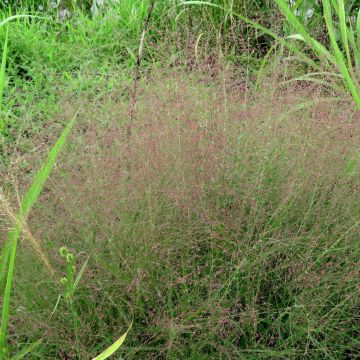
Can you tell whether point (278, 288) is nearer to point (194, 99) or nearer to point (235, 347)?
point (235, 347)

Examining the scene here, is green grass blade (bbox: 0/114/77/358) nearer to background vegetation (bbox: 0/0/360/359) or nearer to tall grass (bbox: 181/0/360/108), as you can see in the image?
background vegetation (bbox: 0/0/360/359)

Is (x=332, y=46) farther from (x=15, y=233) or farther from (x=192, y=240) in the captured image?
(x=15, y=233)

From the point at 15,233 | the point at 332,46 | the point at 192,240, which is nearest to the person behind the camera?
the point at 15,233

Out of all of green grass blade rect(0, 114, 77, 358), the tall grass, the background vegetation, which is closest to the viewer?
green grass blade rect(0, 114, 77, 358)

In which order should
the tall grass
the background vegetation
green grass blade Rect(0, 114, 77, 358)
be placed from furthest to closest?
the tall grass, the background vegetation, green grass blade Rect(0, 114, 77, 358)

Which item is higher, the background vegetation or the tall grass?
the tall grass

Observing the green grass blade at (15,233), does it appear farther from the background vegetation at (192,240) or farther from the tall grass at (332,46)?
the tall grass at (332,46)

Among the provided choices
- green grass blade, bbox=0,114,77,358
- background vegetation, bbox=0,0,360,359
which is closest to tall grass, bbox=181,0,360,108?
background vegetation, bbox=0,0,360,359

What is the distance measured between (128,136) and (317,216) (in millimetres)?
556

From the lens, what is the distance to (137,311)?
144cm

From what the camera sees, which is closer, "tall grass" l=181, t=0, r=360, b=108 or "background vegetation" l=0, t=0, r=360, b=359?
"background vegetation" l=0, t=0, r=360, b=359

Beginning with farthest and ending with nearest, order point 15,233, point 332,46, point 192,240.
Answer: point 332,46 → point 192,240 → point 15,233

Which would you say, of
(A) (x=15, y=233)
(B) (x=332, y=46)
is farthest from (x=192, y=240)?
(B) (x=332, y=46)

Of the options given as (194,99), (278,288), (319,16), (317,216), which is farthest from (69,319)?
(319,16)
